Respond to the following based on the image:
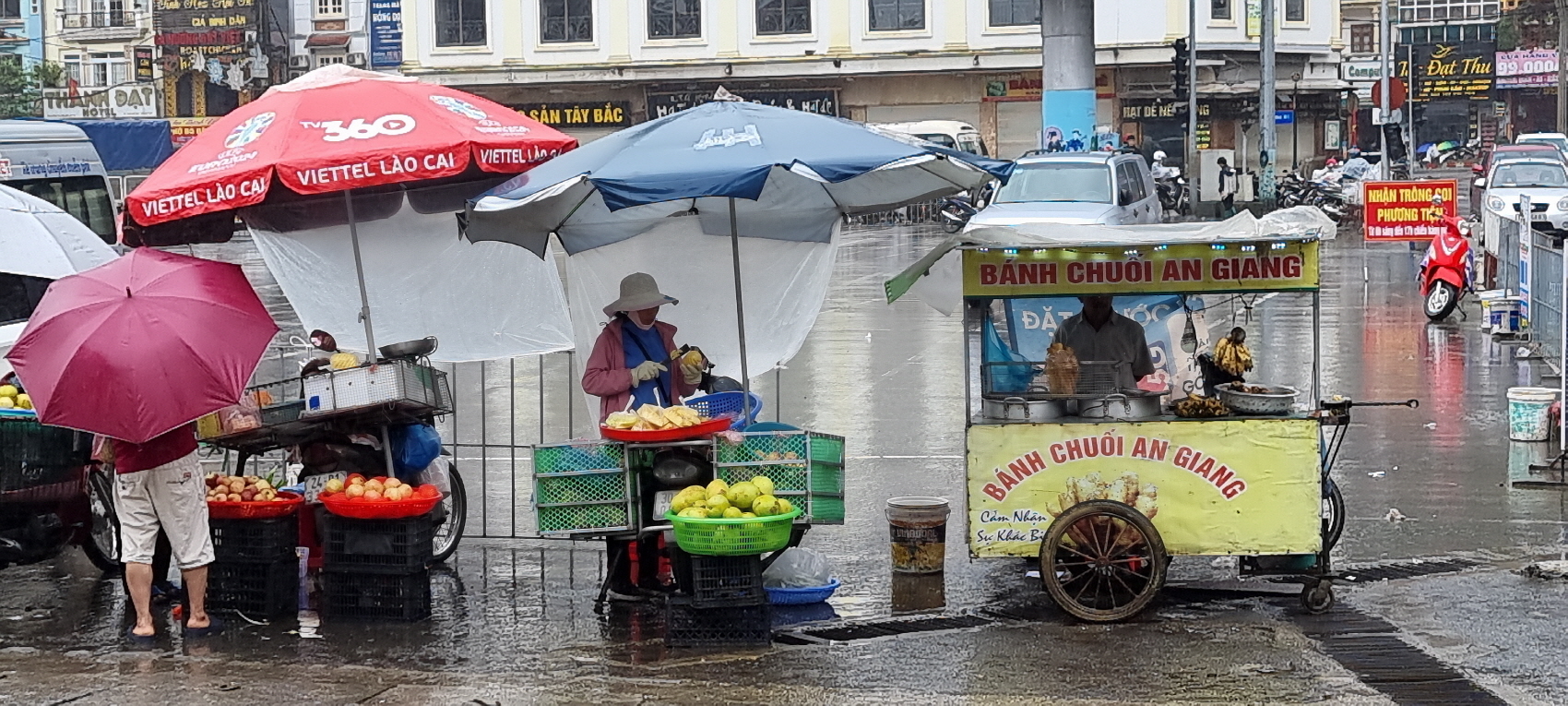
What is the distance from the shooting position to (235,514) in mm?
8227

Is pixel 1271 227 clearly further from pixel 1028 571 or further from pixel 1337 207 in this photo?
pixel 1337 207

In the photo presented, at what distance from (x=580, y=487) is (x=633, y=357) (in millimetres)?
983

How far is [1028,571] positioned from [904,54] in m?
43.1

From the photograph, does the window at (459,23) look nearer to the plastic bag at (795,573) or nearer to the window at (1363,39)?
the window at (1363,39)

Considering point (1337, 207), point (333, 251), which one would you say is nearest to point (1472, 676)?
point (333, 251)

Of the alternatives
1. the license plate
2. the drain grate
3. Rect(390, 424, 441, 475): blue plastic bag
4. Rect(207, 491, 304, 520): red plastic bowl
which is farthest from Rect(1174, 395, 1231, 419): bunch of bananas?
Rect(207, 491, 304, 520): red plastic bowl

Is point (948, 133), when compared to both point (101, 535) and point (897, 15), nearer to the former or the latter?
point (897, 15)

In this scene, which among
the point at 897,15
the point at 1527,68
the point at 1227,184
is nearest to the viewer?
the point at 1227,184

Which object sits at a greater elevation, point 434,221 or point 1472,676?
point 434,221

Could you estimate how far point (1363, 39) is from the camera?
2987 inches

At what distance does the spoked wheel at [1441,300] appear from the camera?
1977 cm

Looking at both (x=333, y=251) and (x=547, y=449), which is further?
(x=333, y=251)

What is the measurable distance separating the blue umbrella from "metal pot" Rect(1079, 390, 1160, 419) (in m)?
1.17

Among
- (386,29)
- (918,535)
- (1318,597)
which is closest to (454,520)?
(918,535)
